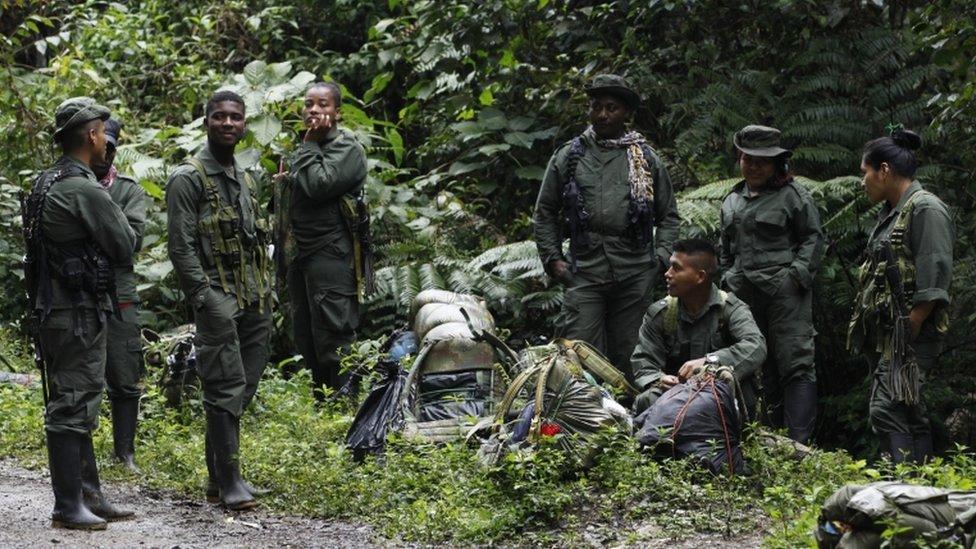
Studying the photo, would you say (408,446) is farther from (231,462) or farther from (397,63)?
(397,63)

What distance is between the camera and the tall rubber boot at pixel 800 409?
28.5 ft

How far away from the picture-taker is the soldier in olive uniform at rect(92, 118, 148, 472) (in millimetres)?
→ 8078

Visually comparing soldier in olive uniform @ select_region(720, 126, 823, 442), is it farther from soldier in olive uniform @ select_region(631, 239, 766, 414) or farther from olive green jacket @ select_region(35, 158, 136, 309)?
olive green jacket @ select_region(35, 158, 136, 309)

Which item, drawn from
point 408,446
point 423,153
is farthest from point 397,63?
point 408,446

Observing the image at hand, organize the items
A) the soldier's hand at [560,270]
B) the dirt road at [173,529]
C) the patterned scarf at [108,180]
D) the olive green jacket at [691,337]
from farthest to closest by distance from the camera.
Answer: the soldier's hand at [560,270]
the patterned scarf at [108,180]
the olive green jacket at [691,337]
the dirt road at [173,529]

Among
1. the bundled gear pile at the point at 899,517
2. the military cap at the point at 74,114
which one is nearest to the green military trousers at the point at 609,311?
the military cap at the point at 74,114

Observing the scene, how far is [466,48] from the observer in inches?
512

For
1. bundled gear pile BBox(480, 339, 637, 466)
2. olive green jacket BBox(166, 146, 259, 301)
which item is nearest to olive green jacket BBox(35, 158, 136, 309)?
olive green jacket BBox(166, 146, 259, 301)

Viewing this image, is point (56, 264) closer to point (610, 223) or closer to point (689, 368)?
point (689, 368)

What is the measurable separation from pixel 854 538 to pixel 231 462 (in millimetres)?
3588

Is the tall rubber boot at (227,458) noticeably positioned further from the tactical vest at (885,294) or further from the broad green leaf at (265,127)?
the broad green leaf at (265,127)

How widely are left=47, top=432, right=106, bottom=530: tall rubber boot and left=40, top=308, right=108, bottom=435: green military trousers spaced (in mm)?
60

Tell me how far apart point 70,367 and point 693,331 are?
354 cm

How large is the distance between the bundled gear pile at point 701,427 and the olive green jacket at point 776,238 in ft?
5.84
